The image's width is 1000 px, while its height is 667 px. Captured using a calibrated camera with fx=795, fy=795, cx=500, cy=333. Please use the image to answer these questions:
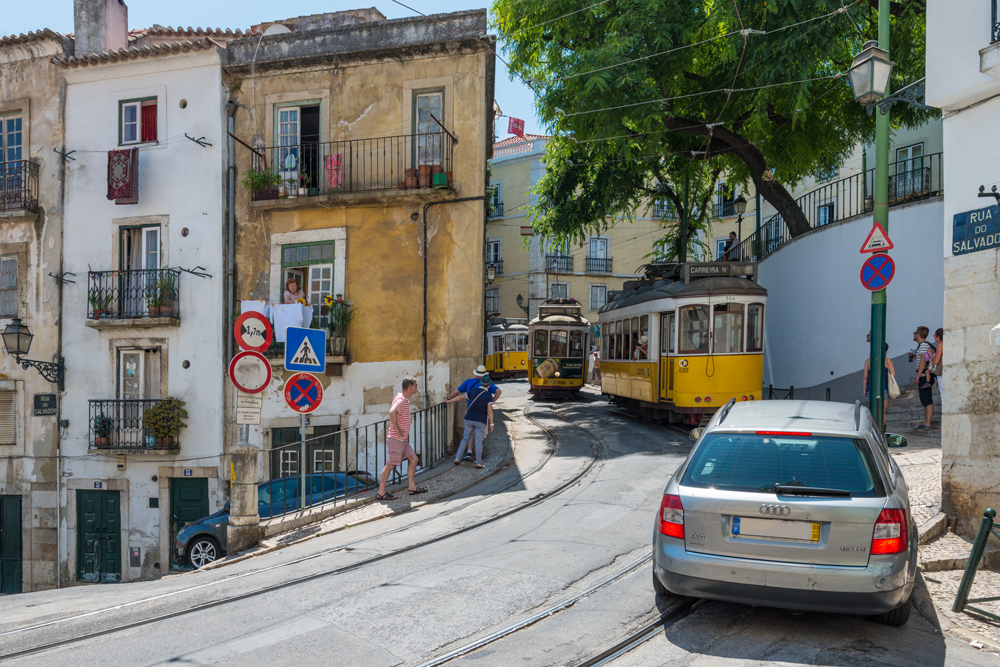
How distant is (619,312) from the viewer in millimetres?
20359

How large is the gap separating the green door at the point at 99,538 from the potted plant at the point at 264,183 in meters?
7.59

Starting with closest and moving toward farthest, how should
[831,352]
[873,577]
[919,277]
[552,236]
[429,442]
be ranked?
[873,577], [429,442], [919,277], [831,352], [552,236]

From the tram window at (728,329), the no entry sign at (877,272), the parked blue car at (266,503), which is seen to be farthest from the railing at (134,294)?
the no entry sign at (877,272)

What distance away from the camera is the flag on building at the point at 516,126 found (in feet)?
140

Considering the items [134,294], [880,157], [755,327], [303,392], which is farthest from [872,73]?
[134,294]

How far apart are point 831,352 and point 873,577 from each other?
16.1 meters

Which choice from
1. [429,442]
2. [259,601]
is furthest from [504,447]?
[259,601]

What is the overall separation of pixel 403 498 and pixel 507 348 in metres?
27.4

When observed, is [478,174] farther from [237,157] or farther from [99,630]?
[99,630]

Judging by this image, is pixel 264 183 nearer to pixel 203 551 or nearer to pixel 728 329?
pixel 203 551

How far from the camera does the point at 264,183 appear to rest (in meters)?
17.4

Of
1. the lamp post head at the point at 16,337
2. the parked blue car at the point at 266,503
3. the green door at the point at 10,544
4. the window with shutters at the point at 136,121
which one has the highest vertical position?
the window with shutters at the point at 136,121

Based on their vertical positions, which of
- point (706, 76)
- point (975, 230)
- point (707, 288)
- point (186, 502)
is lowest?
point (186, 502)

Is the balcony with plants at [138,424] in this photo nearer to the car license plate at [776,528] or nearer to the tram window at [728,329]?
the tram window at [728,329]
